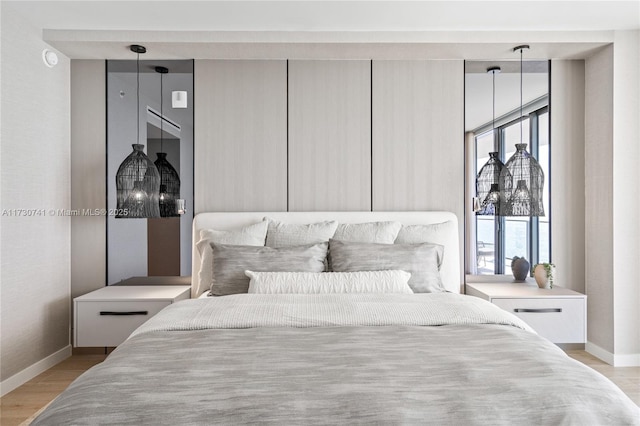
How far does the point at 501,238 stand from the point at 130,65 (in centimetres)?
329

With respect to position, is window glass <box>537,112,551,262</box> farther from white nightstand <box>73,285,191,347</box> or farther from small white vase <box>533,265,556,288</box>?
white nightstand <box>73,285,191,347</box>

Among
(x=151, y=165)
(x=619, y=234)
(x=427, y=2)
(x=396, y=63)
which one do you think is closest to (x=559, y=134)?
(x=619, y=234)

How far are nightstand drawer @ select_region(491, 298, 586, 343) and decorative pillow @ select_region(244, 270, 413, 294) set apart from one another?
2.98 feet

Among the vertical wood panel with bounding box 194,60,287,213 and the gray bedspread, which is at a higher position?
the vertical wood panel with bounding box 194,60,287,213

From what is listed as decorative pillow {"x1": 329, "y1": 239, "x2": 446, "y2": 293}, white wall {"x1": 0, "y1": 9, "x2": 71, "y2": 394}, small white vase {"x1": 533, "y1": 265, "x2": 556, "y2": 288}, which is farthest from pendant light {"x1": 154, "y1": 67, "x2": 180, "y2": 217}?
small white vase {"x1": 533, "y1": 265, "x2": 556, "y2": 288}

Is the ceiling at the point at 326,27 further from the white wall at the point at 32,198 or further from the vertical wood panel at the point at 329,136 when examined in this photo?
the white wall at the point at 32,198

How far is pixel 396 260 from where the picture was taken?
314 cm

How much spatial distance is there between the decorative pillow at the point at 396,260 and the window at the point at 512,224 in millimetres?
847

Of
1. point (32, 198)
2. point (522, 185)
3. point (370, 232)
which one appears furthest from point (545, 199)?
point (32, 198)

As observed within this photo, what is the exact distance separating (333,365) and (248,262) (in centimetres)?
153

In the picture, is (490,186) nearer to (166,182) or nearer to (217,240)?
(217,240)

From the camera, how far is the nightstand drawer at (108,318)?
10.8 ft

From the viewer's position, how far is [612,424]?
4.61 feet

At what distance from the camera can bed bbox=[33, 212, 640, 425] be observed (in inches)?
54.9
